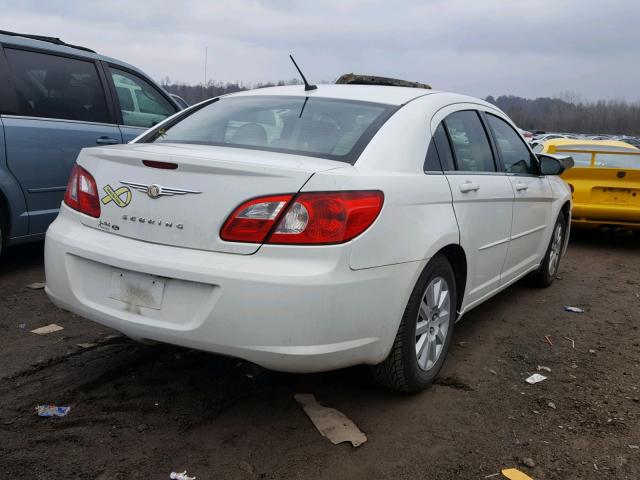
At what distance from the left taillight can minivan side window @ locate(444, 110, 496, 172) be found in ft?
6.43

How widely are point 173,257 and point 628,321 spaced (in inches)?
152

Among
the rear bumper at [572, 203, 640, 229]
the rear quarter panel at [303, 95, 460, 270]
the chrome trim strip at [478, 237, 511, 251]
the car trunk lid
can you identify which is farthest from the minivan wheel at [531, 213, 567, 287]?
the car trunk lid

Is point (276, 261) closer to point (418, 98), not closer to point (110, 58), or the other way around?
point (418, 98)

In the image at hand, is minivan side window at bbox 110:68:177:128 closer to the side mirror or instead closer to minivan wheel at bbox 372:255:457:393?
the side mirror

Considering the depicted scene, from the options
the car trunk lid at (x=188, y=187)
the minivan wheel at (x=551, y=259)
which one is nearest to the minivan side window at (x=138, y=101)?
the car trunk lid at (x=188, y=187)

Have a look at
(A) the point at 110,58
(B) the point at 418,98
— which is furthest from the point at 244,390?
(A) the point at 110,58

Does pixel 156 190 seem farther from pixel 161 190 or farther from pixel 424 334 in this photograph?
pixel 424 334

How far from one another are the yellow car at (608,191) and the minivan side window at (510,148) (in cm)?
329

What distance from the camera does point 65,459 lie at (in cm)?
252

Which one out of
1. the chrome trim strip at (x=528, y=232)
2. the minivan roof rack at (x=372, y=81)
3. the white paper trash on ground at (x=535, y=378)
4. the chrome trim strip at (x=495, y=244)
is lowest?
the white paper trash on ground at (x=535, y=378)

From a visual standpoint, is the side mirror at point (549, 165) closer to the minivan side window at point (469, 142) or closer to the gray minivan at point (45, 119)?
the minivan side window at point (469, 142)

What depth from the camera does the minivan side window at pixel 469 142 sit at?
12.1 ft

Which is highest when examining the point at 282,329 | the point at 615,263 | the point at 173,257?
the point at 173,257

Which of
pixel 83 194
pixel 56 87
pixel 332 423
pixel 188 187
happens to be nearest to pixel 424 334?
pixel 332 423
